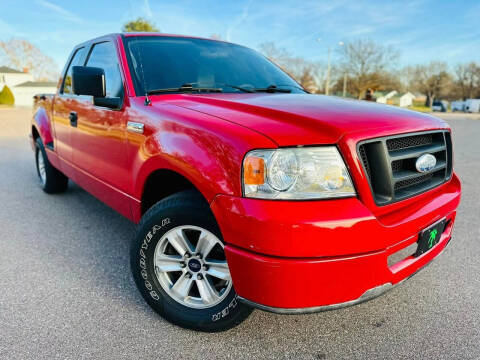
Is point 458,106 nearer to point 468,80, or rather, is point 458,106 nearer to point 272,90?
point 468,80

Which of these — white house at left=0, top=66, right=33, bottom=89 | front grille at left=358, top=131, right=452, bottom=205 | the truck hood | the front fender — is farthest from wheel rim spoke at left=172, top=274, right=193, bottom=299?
white house at left=0, top=66, right=33, bottom=89

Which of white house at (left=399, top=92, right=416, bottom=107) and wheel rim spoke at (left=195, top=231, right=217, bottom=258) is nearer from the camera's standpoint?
wheel rim spoke at (left=195, top=231, right=217, bottom=258)

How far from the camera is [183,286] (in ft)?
7.05

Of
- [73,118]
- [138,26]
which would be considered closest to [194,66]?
[73,118]

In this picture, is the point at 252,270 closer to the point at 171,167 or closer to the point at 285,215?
the point at 285,215

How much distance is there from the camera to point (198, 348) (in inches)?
78.5

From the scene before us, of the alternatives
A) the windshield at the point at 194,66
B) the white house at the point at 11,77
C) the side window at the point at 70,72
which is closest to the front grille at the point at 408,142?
the windshield at the point at 194,66

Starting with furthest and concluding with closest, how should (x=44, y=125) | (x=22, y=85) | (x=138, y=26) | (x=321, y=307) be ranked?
(x=22, y=85) < (x=138, y=26) < (x=44, y=125) < (x=321, y=307)

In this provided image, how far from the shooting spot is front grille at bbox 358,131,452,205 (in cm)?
176

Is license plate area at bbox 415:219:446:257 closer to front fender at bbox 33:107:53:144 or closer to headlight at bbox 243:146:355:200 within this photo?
headlight at bbox 243:146:355:200

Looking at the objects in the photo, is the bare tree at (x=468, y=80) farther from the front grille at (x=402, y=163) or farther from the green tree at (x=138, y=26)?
the front grille at (x=402, y=163)

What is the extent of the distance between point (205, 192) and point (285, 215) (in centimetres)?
45

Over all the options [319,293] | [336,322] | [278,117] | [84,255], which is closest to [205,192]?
[278,117]

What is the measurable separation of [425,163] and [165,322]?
176 cm
